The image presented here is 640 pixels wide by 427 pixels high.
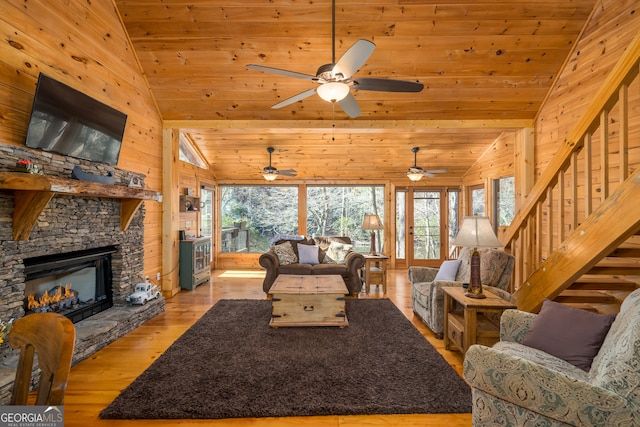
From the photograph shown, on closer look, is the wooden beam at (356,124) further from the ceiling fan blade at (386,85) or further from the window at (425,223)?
the window at (425,223)

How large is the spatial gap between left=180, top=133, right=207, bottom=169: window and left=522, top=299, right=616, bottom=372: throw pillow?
5692 mm

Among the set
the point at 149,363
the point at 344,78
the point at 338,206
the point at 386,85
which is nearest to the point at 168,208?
the point at 149,363

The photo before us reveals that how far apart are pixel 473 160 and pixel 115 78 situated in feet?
20.7

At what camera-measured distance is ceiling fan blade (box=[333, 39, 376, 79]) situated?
7.11 feet

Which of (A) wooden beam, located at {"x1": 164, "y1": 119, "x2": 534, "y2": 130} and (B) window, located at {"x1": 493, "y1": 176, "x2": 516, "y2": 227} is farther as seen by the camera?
(B) window, located at {"x1": 493, "y1": 176, "x2": 516, "y2": 227}

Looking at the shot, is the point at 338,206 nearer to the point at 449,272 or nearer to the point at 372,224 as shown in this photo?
the point at 372,224

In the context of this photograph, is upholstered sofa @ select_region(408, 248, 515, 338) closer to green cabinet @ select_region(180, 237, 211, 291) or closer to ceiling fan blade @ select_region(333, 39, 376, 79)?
ceiling fan blade @ select_region(333, 39, 376, 79)

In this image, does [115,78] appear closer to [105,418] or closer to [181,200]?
[181,200]

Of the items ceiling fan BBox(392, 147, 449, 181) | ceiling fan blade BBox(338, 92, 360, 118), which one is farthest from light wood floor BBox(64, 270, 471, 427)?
ceiling fan blade BBox(338, 92, 360, 118)

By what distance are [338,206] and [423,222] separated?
2.04m

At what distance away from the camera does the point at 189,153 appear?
6.20 metres

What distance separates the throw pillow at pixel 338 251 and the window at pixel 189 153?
3.24 meters

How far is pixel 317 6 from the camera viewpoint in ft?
11.3

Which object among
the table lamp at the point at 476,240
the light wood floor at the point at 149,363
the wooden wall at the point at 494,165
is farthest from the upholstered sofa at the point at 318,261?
the wooden wall at the point at 494,165
